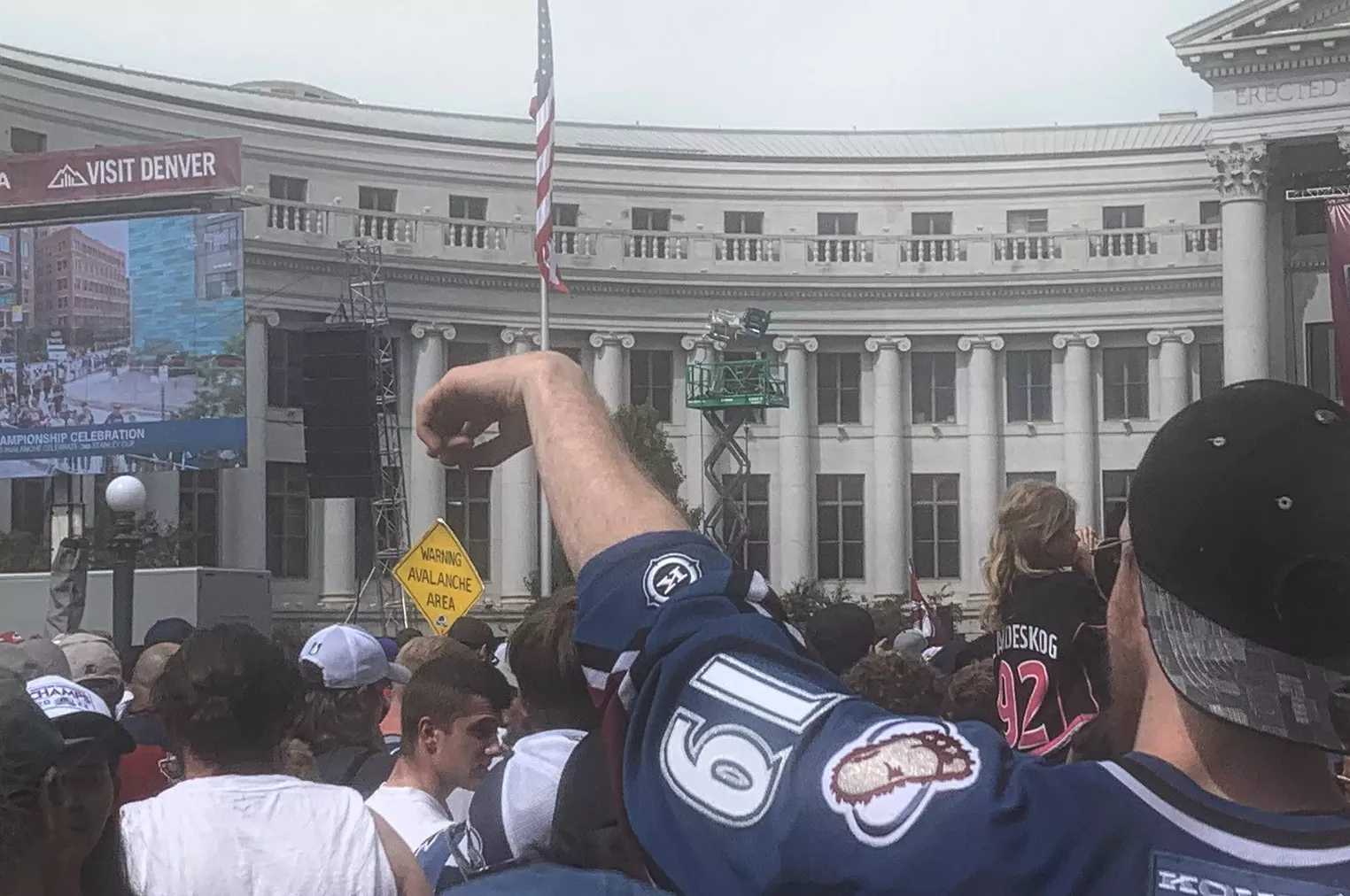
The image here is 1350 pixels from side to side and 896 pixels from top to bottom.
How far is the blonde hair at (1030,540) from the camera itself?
14.4ft

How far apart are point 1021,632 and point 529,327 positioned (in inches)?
1281

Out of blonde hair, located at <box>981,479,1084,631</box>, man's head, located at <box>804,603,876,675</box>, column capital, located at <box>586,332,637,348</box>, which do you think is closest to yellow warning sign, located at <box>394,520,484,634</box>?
man's head, located at <box>804,603,876,675</box>

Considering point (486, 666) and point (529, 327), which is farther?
point (529, 327)

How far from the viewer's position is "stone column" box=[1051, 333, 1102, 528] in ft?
122

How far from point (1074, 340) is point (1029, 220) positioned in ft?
10.2

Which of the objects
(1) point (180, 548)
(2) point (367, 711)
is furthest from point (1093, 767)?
(1) point (180, 548)

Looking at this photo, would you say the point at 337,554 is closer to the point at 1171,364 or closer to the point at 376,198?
the point at 376,198

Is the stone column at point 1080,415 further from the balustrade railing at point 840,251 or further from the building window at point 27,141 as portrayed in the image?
the building window at point 27,141

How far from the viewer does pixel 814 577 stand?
1462 inches

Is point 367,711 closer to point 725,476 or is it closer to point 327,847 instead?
point 327,847

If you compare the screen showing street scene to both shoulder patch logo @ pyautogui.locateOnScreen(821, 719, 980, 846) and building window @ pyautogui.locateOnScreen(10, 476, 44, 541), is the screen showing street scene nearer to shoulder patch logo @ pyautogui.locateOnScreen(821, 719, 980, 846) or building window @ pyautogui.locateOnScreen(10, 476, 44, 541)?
building window @ pyautogui.locateOnScreen(10, 476, 44, 541)

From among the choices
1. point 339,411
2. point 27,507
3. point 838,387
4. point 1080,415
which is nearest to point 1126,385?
point 1080,415

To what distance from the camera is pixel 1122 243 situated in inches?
1469

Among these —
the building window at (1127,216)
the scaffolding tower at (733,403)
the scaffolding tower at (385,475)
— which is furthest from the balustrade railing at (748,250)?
the scaffolding tower at (385,475)
